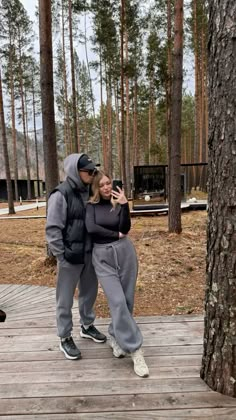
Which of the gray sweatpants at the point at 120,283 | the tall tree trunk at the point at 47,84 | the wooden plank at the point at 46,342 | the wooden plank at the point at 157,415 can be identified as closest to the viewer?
the wooden plank at the point at 157,415

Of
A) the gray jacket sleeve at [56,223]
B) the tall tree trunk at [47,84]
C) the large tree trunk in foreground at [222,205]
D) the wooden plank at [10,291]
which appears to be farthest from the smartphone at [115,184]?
the tall tree trunk at [47,84]

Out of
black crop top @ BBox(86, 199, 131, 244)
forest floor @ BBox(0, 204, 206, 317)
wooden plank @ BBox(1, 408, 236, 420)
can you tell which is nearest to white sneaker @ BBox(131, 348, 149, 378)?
wooden plank @ BBox(1, 408, 236, 420)

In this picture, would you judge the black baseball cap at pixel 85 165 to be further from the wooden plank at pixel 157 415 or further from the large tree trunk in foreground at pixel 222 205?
the wooden plank at pixel 157 415

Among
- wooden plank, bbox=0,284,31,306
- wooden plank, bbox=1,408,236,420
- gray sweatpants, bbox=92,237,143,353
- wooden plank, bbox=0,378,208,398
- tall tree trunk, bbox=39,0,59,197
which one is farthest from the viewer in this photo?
tall tree trunk, bbox=39,0,59,197

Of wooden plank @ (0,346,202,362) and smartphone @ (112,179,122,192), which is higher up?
smartphone @ (112,179,122,192)

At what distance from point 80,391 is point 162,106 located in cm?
2000

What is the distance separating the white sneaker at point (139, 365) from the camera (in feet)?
6.81

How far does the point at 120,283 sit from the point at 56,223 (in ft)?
2.05

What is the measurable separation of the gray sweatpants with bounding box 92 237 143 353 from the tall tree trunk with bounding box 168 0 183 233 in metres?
5.79

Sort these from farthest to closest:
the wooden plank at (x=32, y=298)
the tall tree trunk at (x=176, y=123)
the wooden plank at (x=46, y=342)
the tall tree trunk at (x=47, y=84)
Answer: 1. the tall tree trunk at (x=176, y=123)
2. the tall tree trunk at (x=47, y=84)
3. the wooden plank at (x=32, y=298)
4. the wooden plank at (x=46, y=342)

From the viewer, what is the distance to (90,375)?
6.95 ft

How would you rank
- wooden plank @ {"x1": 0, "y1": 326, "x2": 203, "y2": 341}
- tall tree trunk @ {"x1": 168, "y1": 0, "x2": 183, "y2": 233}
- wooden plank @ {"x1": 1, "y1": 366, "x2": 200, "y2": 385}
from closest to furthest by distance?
wooden plank @ {"x1": 1, "y1": 366, "x2": 200, "y2": 385} → wooden plank @ {"x1": 0, "y1": 326, "x2": 203, "y2": 341} → tall tree trunk @ {"x1": 168, "y1": 0, "x2": 183, "y2": 233}

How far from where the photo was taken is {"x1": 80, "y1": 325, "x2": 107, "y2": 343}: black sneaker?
2.60m

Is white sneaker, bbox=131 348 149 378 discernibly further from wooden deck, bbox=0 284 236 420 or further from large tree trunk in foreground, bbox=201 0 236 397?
large tree trunk in foreground, bbox=201 0 236 397
